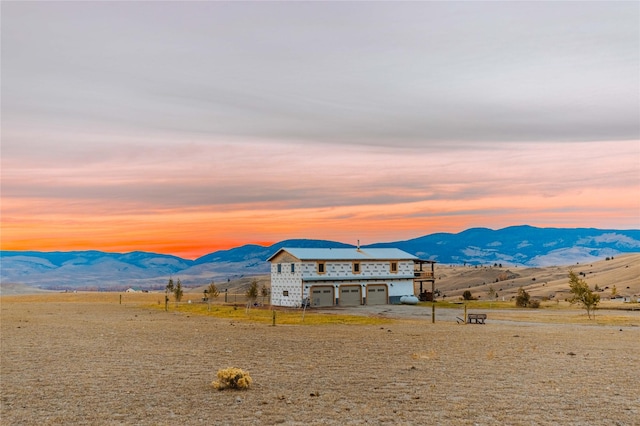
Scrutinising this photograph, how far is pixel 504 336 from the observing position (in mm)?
29469

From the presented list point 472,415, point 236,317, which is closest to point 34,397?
point 472,415

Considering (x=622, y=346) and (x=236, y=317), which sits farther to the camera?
(x=236, y=317)

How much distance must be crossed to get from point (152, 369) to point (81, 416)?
621 cm

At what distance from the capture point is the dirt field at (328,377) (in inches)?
541

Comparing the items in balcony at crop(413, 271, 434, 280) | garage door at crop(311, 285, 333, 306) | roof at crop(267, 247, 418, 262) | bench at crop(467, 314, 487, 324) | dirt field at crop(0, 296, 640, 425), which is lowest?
dirt field at crop(0, 296, 640, 425)

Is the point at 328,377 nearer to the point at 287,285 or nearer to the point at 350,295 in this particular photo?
the point at 287,285

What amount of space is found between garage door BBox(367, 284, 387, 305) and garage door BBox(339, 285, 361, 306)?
136 centimetres

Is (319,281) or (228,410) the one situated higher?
(319,281)

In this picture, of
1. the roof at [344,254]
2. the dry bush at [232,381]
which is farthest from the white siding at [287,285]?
the dry bush at [232,381]

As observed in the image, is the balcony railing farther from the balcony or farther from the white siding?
the white siding

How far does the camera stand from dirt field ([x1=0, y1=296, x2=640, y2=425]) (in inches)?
541

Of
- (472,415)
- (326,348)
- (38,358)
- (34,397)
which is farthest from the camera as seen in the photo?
(326,348)

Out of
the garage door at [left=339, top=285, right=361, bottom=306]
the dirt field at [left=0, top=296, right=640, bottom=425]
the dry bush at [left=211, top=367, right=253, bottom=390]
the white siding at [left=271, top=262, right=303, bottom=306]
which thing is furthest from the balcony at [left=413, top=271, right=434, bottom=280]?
the dry bush at [left=211, top=367, right=253, bottom=390]

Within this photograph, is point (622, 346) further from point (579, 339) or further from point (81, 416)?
point (81, 416)
